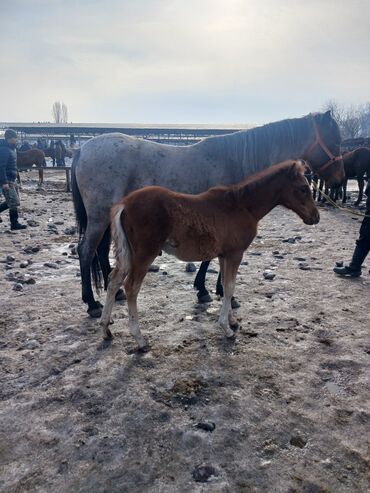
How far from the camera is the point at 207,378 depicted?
10.3 feet

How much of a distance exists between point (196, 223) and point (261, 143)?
7.31ft

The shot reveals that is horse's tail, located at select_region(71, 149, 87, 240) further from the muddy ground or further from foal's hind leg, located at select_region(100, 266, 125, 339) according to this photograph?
foal's hind leg, located at select_region(100, 266, 125, 339)

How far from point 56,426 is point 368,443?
2291 mm

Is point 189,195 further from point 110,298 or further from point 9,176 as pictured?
point 9,176

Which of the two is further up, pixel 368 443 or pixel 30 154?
pixel 30 154

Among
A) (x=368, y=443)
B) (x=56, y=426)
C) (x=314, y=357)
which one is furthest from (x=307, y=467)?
(x=56, y=426)

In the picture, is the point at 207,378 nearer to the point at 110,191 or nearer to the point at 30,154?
the point at 110,191

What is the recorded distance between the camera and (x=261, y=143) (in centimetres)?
508

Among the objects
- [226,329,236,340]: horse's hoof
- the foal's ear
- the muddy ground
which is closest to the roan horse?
the muddy ground

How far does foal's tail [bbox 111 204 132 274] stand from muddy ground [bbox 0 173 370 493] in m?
0.93

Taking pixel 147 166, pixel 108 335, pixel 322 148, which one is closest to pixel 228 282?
pixel 108 335

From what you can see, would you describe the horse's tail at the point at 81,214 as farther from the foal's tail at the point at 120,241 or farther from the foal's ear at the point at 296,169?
the foal's ear at the point at 296,169

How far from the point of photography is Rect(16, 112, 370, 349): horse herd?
3.57 meters

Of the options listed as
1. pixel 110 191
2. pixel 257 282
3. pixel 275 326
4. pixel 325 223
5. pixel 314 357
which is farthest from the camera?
pixel 325 223
